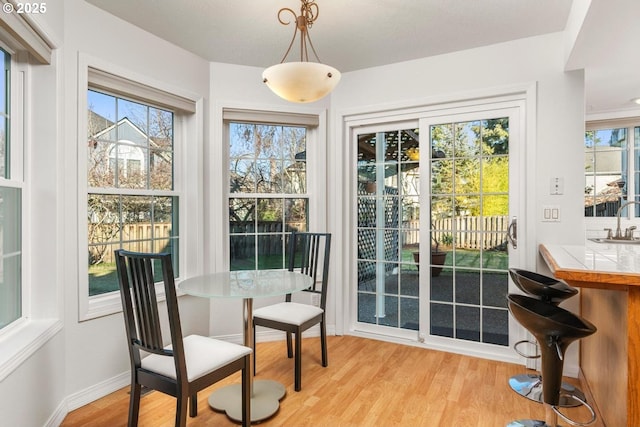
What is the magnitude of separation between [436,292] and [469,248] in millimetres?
477

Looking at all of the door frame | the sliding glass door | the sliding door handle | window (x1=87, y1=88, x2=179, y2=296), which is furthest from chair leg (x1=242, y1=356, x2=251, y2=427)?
the sliding door handle

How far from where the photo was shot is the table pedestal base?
2111mm

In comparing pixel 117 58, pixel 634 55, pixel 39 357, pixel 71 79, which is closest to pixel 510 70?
pixel 634 55

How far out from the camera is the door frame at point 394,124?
2773mm

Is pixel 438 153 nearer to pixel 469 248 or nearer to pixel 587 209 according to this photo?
pixel 469 248

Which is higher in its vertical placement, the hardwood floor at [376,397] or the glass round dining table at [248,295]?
the glass round dining table at [248,295]

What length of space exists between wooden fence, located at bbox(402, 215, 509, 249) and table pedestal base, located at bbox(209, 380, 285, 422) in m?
1.75

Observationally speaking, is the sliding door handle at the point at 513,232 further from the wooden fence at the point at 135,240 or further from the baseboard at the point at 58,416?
the baseboard at the point at 58,416

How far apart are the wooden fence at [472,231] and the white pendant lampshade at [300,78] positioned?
170 cm

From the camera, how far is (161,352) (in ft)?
5.54

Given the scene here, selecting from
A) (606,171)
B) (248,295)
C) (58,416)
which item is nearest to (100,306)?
(58,416)

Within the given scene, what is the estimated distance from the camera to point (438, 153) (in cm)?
317

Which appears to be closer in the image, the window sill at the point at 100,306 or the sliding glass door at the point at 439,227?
the window sill at the point at 100,306

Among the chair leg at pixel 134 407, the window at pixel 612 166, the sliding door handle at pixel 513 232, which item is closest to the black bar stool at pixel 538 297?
the sliding door handle at pixel 513 232
